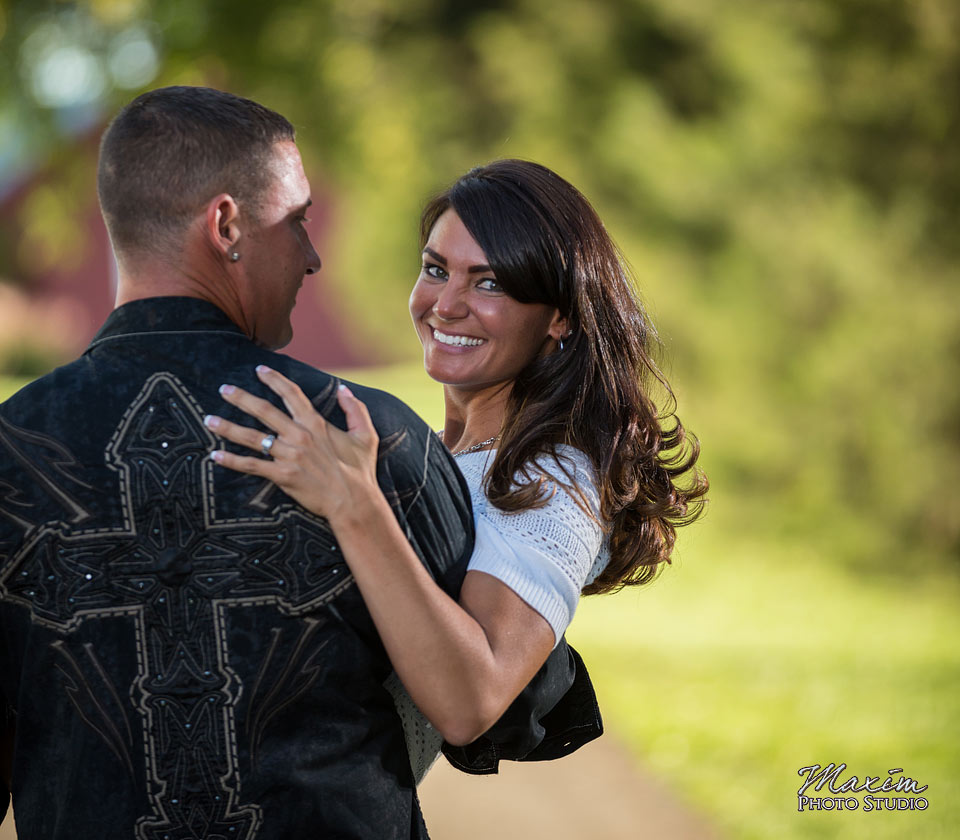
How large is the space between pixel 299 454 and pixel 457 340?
105cm

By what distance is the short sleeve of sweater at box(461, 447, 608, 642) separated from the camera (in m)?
2.24

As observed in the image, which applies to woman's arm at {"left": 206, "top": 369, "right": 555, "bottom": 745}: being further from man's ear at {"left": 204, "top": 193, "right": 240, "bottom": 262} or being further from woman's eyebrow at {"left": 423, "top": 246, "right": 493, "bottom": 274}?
woman's eyebrow at {"left": 423, "top": 246, "right": 493, "bottom": 274}

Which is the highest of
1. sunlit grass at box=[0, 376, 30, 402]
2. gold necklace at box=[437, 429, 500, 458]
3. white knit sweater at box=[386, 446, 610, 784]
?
sunlit grass at box=[0, 376, 30, 402]

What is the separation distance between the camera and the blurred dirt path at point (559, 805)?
5594mm

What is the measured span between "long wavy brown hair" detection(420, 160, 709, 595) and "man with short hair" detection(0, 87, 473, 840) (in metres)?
0.71

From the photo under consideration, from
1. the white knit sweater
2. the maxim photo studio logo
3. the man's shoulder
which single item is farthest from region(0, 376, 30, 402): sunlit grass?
the man's shoulder

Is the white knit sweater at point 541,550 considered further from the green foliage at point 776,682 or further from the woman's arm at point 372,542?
the green foliage at point 776,682

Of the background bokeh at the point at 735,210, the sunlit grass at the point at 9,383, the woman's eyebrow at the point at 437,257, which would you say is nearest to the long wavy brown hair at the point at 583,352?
the woman's eyebrow at the point at 437,257

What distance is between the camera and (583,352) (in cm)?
281

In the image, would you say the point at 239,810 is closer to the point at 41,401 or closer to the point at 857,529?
the point at 41,401

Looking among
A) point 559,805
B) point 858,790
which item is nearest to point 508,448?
point 559,805

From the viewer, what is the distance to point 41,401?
198 cm

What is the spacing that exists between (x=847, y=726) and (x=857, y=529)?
139 inches

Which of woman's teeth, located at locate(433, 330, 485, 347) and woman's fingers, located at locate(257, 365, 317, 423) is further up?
woman's teeth, located at locate(433, 330, 485, 347)
